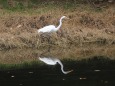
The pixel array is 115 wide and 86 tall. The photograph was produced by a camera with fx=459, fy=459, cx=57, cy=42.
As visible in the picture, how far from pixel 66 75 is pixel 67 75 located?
0.11 ft

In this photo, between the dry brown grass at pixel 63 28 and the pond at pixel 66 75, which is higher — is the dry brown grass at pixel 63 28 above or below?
above

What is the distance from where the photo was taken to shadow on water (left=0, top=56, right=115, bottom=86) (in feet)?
46.1

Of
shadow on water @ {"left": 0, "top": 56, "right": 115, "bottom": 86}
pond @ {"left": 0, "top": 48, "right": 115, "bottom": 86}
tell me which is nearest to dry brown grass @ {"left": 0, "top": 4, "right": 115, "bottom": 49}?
pond @ {"left": 0, "top": 48, "right": 115, "bottom": 86}

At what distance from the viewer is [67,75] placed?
49.6 ft

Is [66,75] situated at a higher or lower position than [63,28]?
lower

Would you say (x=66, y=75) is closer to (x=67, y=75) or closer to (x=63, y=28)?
(x=67, y=75)

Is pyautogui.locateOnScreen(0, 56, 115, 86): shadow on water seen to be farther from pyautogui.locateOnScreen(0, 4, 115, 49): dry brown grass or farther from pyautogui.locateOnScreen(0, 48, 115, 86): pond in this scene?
pyautogui.locateOnScreen(0, 4, 115, 49): dry brown grass

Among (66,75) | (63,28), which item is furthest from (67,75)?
(63,28)

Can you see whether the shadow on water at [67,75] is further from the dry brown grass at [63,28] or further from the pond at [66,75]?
the dry brown grass at [63,28]

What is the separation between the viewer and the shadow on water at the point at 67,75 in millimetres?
14055

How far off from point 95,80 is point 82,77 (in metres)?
0.59

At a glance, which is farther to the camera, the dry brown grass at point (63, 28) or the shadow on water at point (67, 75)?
the dry brown grass at point (63, 28)

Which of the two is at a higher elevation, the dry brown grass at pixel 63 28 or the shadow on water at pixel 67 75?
the dry brown grass at pixel 63 28

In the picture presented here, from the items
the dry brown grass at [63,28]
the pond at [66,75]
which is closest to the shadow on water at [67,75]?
the pond at [66,75]
